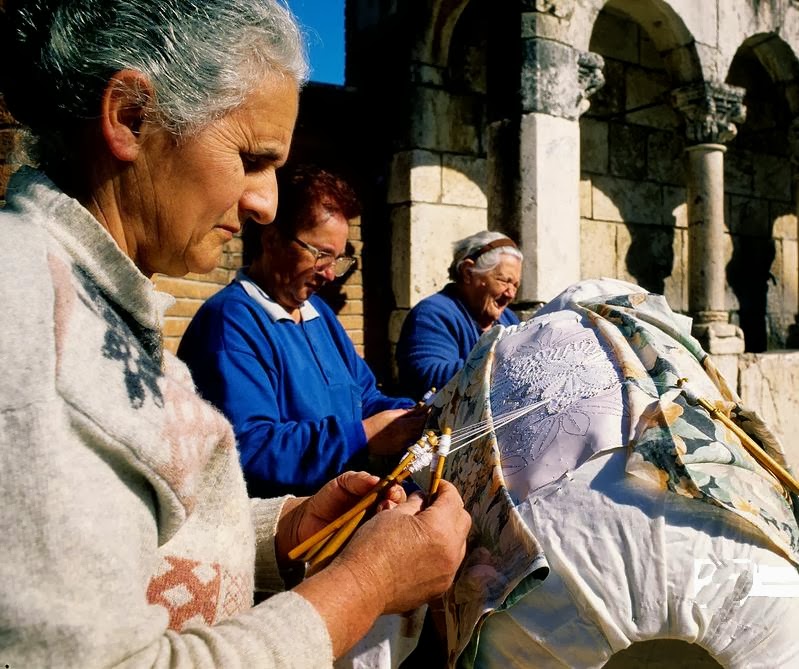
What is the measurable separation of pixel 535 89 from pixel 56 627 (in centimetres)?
482

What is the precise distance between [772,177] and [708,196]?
306 centimetres

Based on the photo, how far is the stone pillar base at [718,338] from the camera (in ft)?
21.8

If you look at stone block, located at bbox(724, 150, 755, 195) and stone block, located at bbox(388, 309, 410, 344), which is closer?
stone block, located at bbox(388, 309, 410, 344)

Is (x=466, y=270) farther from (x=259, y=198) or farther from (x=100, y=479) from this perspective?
(x=100, y=479)

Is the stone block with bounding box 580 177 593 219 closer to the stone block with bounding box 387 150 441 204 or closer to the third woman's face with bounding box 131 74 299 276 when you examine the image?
the stone block with bounding box 387 150 441 204

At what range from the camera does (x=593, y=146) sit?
7.58 meters

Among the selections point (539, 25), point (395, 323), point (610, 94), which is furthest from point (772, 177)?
point (395, 323)

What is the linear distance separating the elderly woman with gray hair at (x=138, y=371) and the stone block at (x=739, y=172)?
8613mm

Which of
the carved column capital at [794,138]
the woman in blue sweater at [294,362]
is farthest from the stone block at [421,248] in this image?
the carved column capital at [794,138]

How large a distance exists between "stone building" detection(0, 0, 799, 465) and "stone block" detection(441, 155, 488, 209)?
0.04ft

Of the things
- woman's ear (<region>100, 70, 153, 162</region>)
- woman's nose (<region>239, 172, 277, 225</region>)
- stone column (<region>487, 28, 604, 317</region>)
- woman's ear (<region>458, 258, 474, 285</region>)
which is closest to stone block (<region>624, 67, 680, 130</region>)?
stone column (<region>487, 28, 604, 317</region>)

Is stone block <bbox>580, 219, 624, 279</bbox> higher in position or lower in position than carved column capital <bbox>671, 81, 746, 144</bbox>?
lower

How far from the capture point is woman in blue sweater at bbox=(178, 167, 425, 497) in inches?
88.3

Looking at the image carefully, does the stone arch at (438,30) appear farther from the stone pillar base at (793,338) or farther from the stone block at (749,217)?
the stone pillar base at (793,338)
